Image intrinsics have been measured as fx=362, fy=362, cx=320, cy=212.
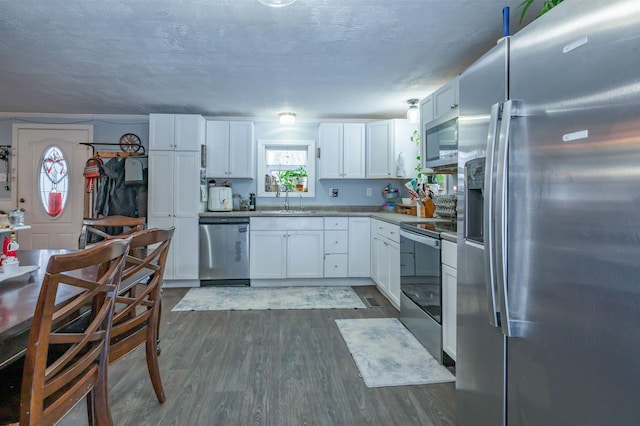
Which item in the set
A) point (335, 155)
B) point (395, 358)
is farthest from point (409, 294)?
point (335, 155)

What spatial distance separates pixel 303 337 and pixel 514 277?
77.9 inches

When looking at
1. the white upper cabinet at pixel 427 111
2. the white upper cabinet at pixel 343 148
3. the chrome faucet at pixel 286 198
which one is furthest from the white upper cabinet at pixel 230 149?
the white upper cabinet at pixel 427 111

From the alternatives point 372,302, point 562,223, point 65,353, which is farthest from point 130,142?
point 562,223

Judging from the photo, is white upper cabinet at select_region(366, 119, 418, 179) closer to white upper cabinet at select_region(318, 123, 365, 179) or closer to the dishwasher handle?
white upper cabinet at select_region(318, 123, 365, 179)

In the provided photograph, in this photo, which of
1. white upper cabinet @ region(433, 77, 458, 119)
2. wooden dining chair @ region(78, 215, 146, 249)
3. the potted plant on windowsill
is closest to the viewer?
wooden dining chair @ region(78, 215, 146, 249)

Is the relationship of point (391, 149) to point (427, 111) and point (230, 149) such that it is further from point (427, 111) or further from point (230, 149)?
point (230, 149)

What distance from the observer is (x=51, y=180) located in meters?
4.83

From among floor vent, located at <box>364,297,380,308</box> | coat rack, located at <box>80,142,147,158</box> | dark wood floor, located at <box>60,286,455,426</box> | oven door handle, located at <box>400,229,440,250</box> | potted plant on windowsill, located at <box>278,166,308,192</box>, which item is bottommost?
dark wood floor, located at <box>60,286,455,426</box>

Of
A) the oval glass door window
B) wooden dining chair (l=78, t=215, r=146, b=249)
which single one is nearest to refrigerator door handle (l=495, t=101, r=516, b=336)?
wooden dining chair (l=78, t=215, r=146, b=249)

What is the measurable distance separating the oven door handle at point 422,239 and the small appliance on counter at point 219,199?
8.30 ft

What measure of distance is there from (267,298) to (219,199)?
1.50 m

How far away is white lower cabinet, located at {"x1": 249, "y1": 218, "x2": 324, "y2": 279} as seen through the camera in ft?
14.4

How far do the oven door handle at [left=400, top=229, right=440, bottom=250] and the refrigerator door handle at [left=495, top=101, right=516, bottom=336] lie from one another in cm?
114

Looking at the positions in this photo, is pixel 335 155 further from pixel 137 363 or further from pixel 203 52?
pixel 137 363
